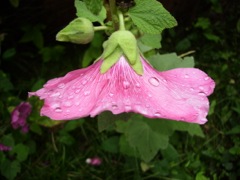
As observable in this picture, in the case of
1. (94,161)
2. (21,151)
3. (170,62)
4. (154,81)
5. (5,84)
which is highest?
(154,81)

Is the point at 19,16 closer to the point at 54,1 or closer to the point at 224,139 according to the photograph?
the point at 54,1

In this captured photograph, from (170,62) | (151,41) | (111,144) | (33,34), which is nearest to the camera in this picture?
(151,41)

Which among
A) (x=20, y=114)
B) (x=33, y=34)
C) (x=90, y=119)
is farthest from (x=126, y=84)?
(x=33, y=34)

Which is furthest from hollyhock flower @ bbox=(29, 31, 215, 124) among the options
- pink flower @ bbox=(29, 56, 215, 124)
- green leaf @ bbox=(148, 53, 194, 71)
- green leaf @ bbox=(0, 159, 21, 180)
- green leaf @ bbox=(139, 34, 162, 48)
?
green leaf @ bbox=(0, 159, 21, 180)

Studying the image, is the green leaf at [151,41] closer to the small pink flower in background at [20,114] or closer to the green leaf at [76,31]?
the green leaf at [76,31]

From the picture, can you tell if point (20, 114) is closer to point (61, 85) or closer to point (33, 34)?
point (33, 34)

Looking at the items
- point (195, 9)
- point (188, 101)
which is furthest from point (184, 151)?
point (188, 101)

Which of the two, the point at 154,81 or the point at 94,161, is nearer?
the point at 154,81

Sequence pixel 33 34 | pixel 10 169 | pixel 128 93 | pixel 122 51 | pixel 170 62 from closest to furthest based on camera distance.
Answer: pixel 128 93 → pixel 122 51 → pixel 170 62 → pixel 10 169 → pixel 33 34

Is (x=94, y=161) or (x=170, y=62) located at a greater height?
(x=170, y=62)
